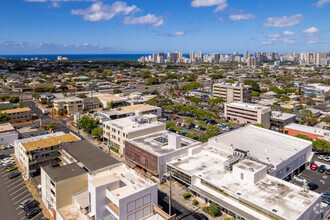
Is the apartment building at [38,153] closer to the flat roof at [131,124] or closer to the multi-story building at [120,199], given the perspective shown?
the flat roof at [131,124]

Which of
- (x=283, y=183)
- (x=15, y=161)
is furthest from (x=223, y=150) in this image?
(x=15, y=161)

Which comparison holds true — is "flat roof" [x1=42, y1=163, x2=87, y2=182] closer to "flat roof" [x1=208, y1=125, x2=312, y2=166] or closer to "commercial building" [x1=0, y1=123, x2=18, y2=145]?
"flat roof" [x1=208, y1=125, x2=312, y2=166]

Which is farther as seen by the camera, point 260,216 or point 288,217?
point 260,216

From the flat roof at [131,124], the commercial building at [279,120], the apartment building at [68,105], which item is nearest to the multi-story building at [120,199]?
the flat roof at [131,124]

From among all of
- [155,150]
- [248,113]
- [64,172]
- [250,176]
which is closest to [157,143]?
[155,150]

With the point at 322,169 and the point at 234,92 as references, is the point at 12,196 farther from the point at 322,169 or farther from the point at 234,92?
the point at 234,92

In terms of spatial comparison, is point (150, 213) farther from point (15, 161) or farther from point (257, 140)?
point (15, 161)
